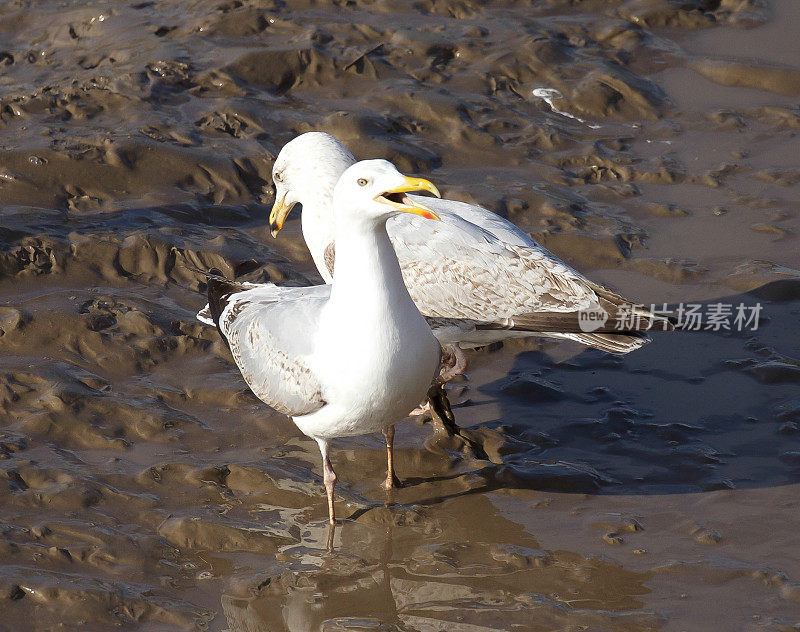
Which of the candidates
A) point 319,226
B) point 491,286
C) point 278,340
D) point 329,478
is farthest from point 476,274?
point 329,478

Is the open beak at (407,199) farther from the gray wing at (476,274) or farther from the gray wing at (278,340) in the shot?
the gray wing at (476,274)

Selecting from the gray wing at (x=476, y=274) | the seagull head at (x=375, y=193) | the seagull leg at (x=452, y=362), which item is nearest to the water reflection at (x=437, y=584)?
the seagull leg at (x=452, y=362)

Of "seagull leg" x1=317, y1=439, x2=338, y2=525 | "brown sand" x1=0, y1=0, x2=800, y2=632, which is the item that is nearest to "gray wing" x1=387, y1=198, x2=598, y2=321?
"brown sand" x1=0, y1=0, x2=800, y2=632

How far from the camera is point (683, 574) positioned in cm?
473

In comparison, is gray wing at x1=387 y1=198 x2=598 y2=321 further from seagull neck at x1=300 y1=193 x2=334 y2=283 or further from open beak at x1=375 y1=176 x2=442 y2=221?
open beak at x1=375 y1=176 x2=442 y2=221

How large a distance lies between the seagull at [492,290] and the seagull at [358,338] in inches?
30.6

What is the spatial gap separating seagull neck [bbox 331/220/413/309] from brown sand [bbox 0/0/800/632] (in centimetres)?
123

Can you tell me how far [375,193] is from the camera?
438cm

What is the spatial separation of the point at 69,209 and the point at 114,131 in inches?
34.2

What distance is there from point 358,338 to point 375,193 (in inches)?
26.3

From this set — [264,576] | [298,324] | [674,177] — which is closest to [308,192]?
[298,324]

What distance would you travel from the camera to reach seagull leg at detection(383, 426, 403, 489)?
17.6 feet

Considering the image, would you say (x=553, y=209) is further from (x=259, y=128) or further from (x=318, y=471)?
(x=318, y=471)

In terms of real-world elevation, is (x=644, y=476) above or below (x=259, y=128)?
below
